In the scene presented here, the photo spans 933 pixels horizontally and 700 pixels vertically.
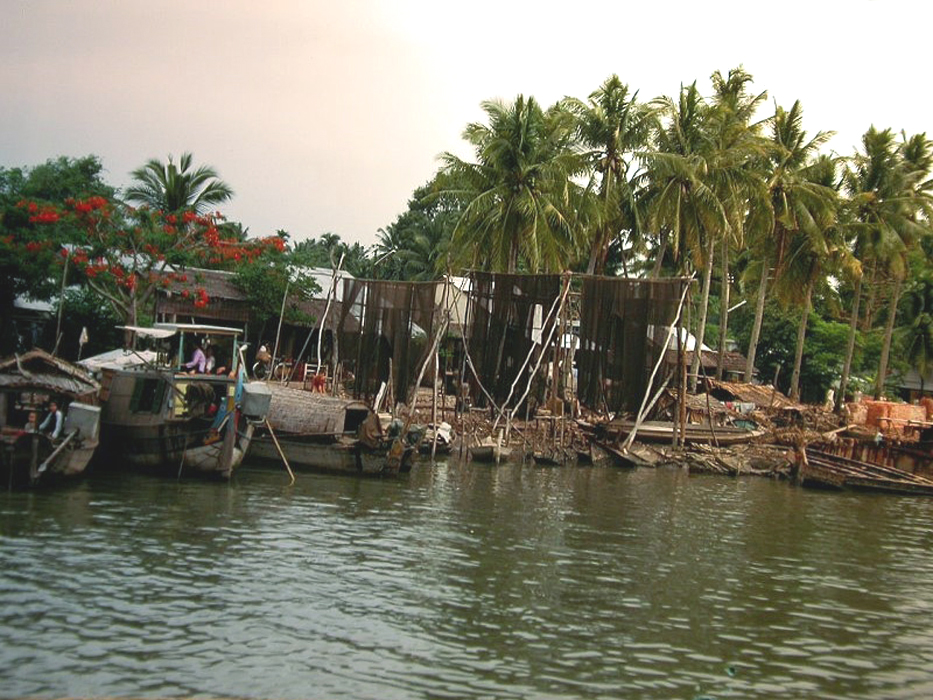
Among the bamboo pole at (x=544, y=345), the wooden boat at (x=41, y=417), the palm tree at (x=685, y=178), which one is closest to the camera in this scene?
the wooden boat at (x=41, y=417)

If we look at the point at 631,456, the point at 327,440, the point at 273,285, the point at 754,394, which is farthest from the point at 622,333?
the point at 273,285

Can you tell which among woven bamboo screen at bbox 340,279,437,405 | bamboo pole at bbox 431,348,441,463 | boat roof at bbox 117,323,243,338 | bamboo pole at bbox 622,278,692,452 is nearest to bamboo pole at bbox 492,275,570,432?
bamboo pole at bbox 431,348,441,463

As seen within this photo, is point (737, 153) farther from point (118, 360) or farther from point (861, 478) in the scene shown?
point (118, 360)

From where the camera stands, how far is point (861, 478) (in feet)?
92.4

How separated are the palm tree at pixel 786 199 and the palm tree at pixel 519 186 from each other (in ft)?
28.8

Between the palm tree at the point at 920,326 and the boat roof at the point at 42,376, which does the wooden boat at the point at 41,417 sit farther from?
the palm tree at the point at 920,326

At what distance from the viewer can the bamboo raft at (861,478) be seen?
27.9 meters

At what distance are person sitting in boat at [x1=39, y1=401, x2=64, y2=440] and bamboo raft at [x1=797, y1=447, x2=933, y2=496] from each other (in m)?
19.8

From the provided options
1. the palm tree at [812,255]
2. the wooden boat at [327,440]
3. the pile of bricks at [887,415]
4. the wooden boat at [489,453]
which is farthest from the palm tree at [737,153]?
the wooden boat at [327,440]

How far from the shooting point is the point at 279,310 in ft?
115

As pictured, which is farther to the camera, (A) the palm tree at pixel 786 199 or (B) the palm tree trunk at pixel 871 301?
(B) the palm tree trunk at pixel 871 301

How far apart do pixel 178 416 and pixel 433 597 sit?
33.0 feet

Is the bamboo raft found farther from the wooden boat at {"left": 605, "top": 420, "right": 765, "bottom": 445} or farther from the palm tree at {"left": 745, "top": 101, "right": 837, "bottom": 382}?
the palm tree at {"left": 745, "top": 101, "right": 837, "bottom": 382}

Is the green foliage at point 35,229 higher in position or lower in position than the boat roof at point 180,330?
higher
